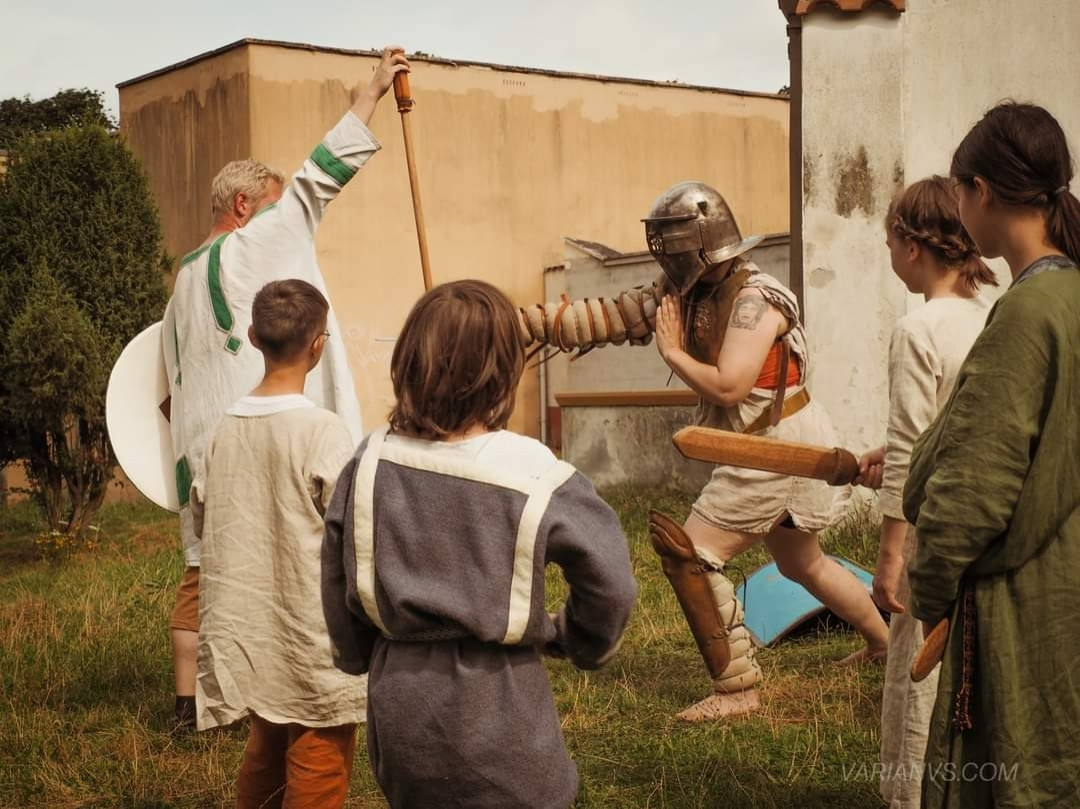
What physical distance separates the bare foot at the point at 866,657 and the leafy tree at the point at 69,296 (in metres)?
6.56

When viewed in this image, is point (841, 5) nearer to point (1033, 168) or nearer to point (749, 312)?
point (749, 312)

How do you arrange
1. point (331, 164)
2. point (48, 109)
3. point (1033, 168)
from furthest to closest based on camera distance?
point (48, 109)
point (331, 164)
point (1033, 168)

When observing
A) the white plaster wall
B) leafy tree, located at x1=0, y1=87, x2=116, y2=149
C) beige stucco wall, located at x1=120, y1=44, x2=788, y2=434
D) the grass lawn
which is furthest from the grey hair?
leafy tree, located at x1=0, y1=87, x2=116, y2=149

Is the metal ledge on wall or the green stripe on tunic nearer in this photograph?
the green stripe on tunic

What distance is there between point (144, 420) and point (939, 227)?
2.98m

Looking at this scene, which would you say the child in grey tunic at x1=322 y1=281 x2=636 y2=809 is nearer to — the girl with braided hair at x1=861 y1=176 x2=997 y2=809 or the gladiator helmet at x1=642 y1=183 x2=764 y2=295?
the girl with braided hair at x1=861 y1=176 x2=997 y2=809

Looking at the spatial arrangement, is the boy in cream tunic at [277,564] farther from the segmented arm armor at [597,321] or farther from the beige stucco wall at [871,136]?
the beige stucco wall at [871,136]

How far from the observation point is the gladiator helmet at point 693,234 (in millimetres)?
4898

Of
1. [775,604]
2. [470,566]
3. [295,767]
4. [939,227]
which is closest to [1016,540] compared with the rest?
[470,566]

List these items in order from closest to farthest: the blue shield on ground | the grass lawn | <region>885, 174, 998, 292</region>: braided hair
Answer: <region>885, 174, 998, 292</region>: braided hair
the grass lawn
the blue shield on ground

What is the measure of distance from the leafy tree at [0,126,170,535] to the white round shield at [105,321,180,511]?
5.10 metres

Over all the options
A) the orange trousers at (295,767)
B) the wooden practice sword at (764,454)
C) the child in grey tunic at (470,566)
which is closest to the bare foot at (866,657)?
the wooden practice sword at (764,454)

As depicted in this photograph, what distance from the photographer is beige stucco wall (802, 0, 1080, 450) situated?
7934 millimetres

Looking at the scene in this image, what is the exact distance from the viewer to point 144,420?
5016 mm
